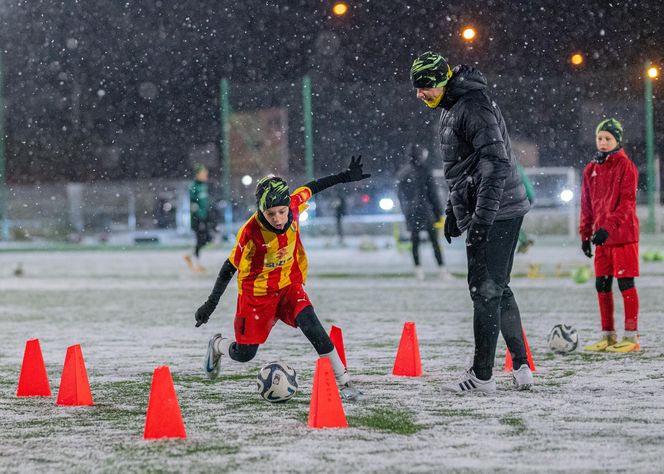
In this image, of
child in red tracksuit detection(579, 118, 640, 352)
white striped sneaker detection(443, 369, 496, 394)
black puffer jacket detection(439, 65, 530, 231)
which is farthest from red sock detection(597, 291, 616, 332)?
Result: white striped sneaker detection(443, 369, 496, 394)

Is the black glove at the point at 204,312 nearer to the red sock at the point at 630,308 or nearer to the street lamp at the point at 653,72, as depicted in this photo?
the red sock at the point at 630,308

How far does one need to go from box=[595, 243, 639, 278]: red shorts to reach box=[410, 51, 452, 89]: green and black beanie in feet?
7.63

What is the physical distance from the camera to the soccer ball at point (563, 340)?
269 inches

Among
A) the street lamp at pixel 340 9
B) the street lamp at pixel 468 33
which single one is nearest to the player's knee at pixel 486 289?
the street lamp at pixel 468 33

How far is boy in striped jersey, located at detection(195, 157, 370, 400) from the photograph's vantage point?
17.4 feet

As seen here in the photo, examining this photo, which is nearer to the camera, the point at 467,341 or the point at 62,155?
the point at 467,341

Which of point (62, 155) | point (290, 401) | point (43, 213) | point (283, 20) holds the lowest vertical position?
point (290, 401)

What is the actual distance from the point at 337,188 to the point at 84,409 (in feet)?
68.4

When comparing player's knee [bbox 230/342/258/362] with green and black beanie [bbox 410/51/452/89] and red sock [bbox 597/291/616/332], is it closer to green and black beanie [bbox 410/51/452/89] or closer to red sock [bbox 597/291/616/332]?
green and black beanie [bbox 410/51/452/89]

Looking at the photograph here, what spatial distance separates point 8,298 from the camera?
1220 centimetres

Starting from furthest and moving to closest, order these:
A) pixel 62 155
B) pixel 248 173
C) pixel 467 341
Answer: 1. pixel 62 155
2. pixel 248 173
3. pixel 467 341

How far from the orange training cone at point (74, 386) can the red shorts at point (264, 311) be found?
901 millimetres

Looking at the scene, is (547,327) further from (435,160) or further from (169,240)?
(169,240)

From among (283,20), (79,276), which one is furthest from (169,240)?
(79,276)
